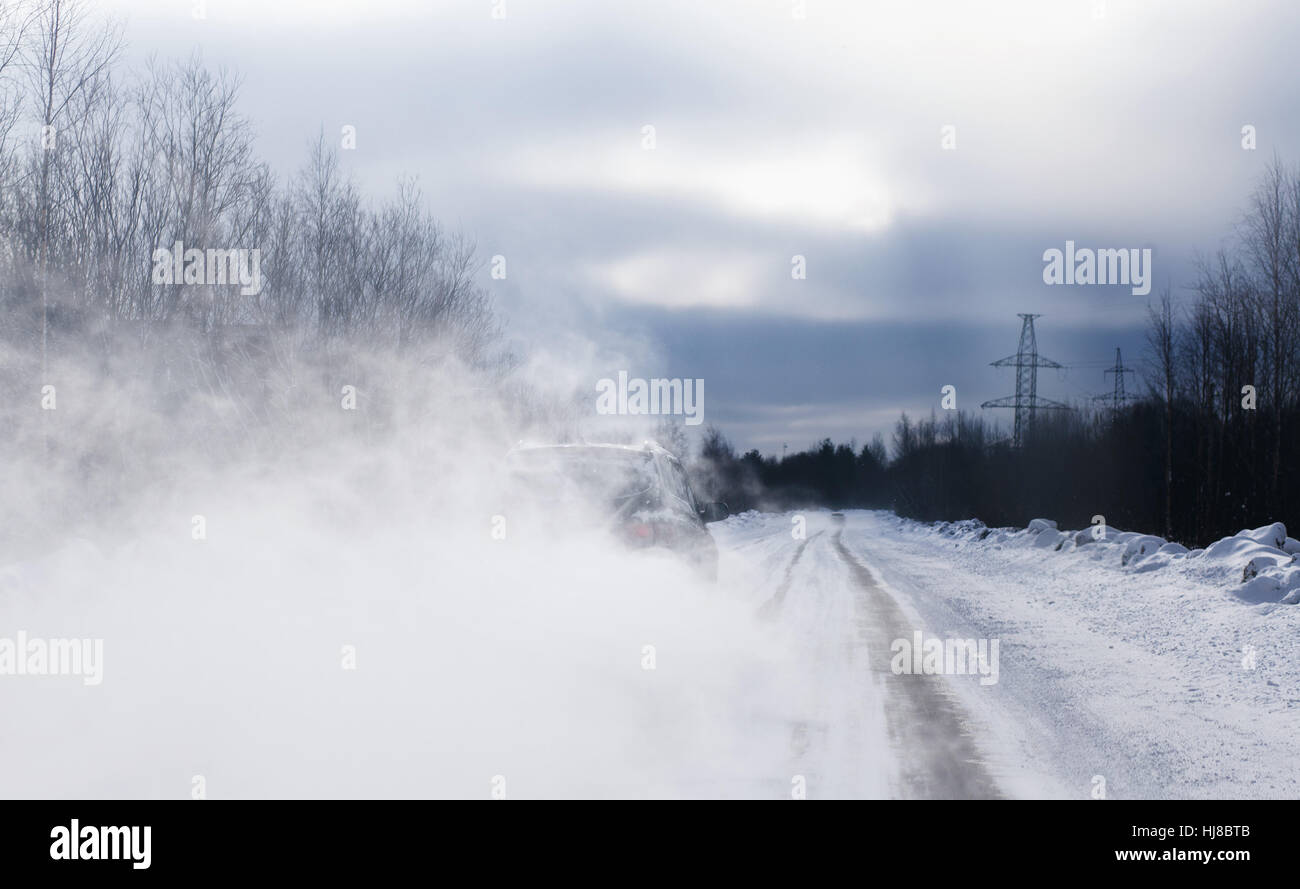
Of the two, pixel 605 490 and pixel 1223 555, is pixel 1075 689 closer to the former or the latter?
pixel 605 490

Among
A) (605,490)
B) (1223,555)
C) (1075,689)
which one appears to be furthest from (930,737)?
(1223,555)

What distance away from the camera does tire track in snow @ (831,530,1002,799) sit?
539cm

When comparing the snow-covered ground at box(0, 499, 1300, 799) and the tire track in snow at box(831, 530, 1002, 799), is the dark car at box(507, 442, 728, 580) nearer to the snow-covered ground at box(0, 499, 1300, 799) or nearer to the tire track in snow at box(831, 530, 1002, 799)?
the snow-covered ground at box(0, 499, 1300, 799)

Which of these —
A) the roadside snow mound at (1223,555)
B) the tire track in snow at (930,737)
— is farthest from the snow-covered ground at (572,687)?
the roadside snow mound at (1223,555)

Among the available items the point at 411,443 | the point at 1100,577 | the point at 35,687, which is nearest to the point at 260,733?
the point at 35,687

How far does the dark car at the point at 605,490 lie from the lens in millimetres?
9914

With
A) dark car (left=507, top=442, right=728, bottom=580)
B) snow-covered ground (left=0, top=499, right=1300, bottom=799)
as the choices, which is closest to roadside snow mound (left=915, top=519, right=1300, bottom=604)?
snow-covered ground (left=0, top=499, right=1300, bottom=799)

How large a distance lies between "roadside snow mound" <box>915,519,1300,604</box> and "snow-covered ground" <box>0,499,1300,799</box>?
6.4 inches

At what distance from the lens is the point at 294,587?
10.3 metres

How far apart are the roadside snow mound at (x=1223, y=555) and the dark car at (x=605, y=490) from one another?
7.76m

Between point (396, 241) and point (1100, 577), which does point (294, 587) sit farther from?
point (396, 241)

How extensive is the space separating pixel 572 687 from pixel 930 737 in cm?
247

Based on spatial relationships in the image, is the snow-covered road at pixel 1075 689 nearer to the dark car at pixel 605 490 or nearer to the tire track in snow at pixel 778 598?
the tire track in snow at pixel 778 598
